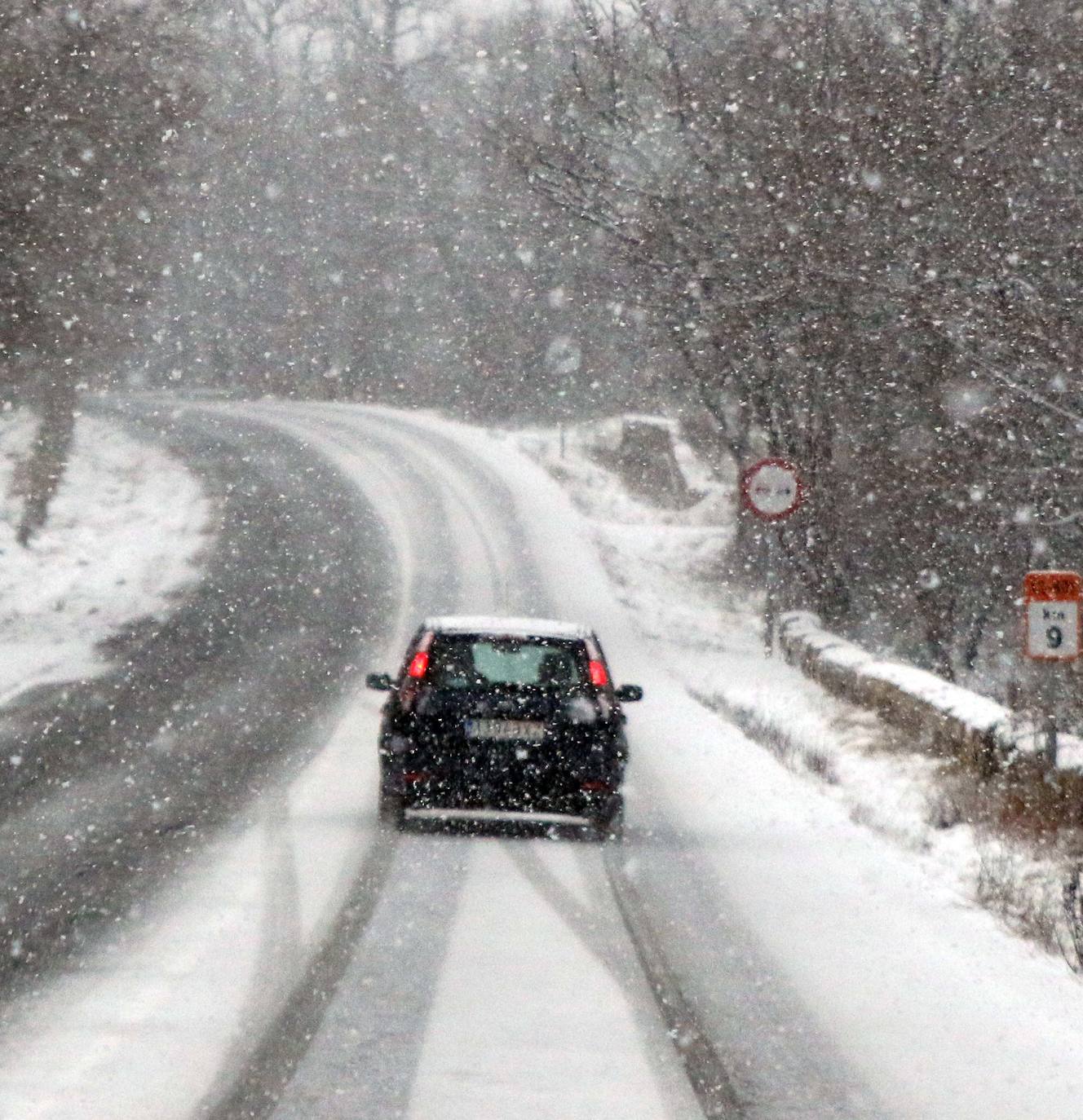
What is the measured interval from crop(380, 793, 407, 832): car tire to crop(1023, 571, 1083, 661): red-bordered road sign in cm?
456

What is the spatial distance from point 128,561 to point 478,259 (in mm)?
31719

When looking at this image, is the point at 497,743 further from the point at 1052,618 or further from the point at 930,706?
the point at 930,706

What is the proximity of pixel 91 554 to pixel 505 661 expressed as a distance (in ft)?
79.6

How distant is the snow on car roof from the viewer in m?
12.4

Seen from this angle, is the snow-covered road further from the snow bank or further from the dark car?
the snow bank

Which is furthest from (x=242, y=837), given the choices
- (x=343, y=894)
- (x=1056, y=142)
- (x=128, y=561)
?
(x=128, y=561)

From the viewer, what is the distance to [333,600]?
32.4m

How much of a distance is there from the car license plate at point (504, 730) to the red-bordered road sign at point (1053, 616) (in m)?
3.61

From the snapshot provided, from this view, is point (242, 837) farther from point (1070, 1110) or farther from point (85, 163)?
point (85, 163)

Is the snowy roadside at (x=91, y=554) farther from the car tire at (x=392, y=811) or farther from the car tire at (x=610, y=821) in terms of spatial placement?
the car tire at (x=610, y=821)

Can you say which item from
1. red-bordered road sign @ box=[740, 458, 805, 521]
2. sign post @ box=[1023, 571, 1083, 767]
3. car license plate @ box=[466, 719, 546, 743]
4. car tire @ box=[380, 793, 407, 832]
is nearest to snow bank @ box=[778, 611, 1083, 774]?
sign post @ box=[1023, 571, 1083, 767]

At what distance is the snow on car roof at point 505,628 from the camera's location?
12359 mm

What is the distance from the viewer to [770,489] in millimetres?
23016

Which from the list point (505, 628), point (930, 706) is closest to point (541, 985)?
point (505, 628)
